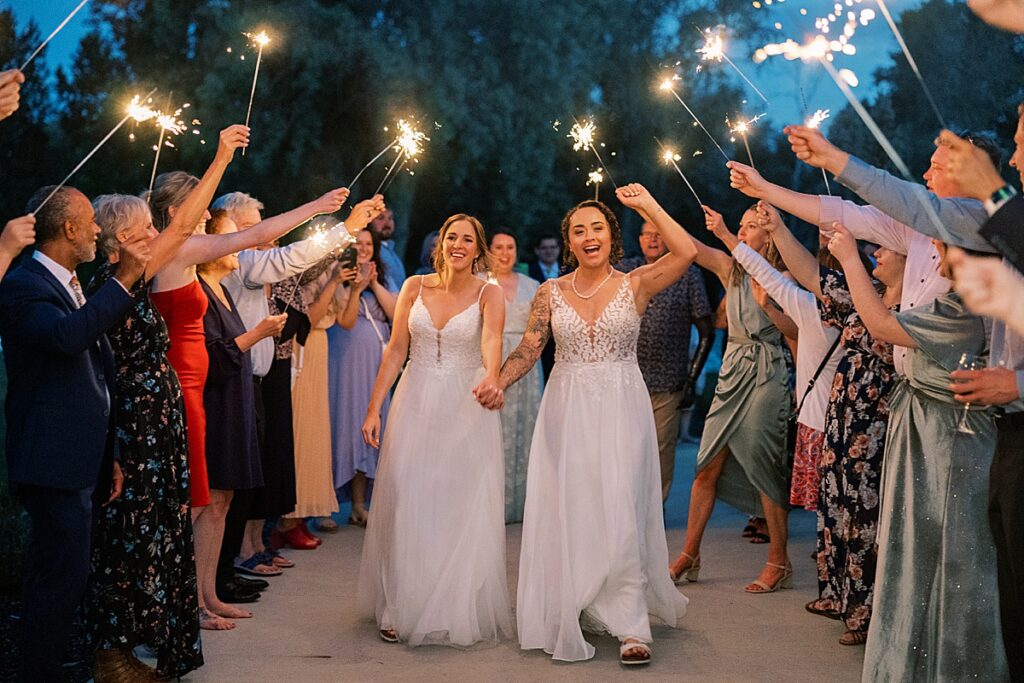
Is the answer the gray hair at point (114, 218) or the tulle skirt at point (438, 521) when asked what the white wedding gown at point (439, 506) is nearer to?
the tulle skirt at point (438, 521)

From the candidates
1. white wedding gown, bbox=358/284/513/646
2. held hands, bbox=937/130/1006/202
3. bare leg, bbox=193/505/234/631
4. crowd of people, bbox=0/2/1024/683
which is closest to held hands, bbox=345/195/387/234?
crowd of people, bbox=0/2/1024/683

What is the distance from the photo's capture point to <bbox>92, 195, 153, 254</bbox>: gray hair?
4730 mm

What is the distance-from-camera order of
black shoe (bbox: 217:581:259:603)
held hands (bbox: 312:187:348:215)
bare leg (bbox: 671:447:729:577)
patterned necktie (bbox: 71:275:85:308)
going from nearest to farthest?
patterned necktie (bbox: 71:275:85:308) < held hands (bbox: 312:187:348:215) < black shoe (bbox: 217:581:259:603) < bare leg (bbox: 671:447:729:577)

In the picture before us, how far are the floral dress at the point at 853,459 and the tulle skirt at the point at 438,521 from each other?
1628mm

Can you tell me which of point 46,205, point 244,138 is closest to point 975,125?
point 244,138

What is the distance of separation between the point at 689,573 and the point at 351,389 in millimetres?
2937

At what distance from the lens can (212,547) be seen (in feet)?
19.6

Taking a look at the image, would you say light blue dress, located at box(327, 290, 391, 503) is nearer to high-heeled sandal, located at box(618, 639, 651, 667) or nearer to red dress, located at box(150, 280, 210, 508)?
red dress, located at box(150, 280, 210, 508)

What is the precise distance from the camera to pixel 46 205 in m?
4.33

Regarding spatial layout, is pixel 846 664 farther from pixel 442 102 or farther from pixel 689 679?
pixel 442 102

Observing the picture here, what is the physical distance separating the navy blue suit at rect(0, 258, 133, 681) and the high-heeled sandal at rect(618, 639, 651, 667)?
2.35 m

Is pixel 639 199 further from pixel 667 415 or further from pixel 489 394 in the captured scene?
pixel 667 415

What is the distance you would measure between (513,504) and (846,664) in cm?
392

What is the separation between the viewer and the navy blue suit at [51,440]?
4129mm
